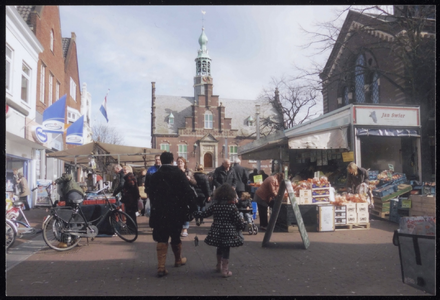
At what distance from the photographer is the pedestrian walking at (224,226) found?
5328 mm

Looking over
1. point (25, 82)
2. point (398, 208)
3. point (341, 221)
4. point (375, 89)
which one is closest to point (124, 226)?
point (341, 221)

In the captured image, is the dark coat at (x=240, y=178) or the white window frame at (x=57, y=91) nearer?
the dark coat at (x=240, y=178)

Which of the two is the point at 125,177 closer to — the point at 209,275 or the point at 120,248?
the point at 120,248

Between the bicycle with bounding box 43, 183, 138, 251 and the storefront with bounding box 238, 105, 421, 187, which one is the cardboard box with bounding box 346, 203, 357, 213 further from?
the bicycle with bounding box 43, 183, 138, 251

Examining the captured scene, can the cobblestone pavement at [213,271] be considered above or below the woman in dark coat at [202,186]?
below

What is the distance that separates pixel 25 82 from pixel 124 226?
994 centimetres

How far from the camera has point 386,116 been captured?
43.3 feet

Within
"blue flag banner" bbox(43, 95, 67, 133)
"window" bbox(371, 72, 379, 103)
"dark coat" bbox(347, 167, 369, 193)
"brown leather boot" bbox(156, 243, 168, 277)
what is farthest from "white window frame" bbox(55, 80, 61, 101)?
"brown leather boot" bbox(156, 243, 168, 277)

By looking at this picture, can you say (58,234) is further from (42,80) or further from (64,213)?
(42,80)

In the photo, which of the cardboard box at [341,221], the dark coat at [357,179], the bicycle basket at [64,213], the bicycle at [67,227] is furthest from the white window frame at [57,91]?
the cardboard box at [341,221]

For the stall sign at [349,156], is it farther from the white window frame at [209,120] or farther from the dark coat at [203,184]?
the white window frame at [209,120]

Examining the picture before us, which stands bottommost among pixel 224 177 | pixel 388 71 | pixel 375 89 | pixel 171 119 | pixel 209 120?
pixel 224 177

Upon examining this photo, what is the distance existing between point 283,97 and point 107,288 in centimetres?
3162

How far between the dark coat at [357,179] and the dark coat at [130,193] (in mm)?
5847
